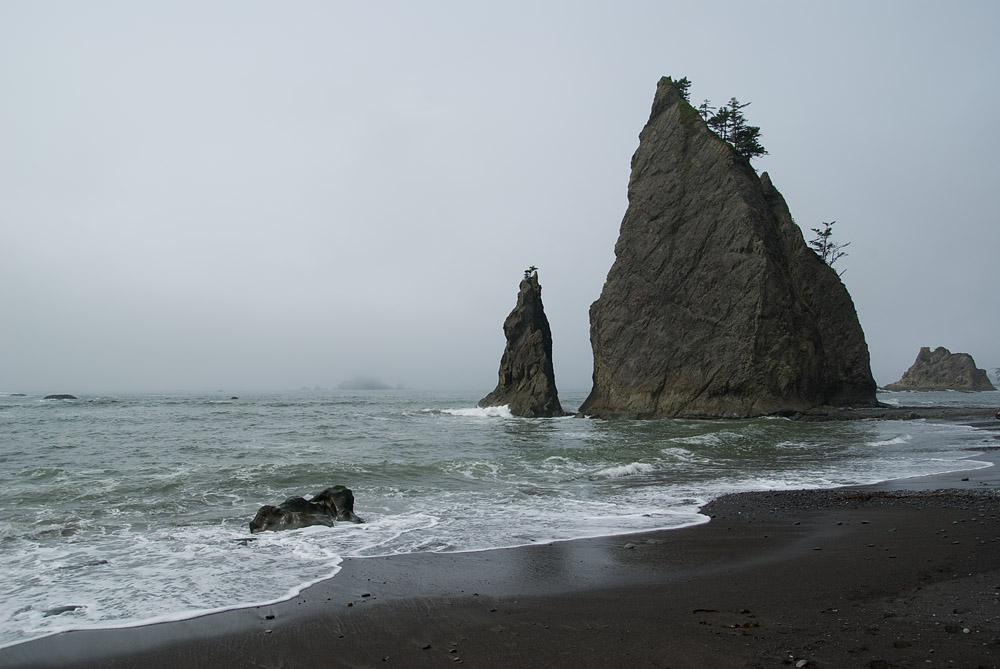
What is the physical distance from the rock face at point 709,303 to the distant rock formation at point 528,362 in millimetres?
3545

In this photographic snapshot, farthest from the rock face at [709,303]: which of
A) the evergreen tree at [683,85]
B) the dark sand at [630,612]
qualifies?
the dark sand at [630,612]

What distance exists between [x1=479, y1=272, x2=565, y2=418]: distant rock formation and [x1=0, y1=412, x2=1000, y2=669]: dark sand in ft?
118

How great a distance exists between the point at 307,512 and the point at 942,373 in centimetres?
13116

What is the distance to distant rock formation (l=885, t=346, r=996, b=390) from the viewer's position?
103 meters

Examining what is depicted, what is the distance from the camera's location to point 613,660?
4.56m

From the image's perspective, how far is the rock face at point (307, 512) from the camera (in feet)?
31.7

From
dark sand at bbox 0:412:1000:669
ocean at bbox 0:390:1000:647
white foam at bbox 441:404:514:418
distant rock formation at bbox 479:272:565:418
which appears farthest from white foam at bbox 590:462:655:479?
white foam at bbox 441:404:514:418

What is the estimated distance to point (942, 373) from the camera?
10794 cm

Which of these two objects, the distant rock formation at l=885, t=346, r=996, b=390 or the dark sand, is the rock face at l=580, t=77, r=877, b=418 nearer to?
the dark sand

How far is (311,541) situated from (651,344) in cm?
3645

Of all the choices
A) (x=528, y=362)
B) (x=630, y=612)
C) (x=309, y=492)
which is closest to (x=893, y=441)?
(x=309, y=492)

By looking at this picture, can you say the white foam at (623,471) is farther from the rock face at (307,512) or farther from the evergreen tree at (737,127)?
the evergreen tree at (737,127)

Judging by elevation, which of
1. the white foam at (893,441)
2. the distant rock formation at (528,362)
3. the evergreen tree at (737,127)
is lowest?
the white foam at (893,441)

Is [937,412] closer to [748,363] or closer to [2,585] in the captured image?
[748,363]
